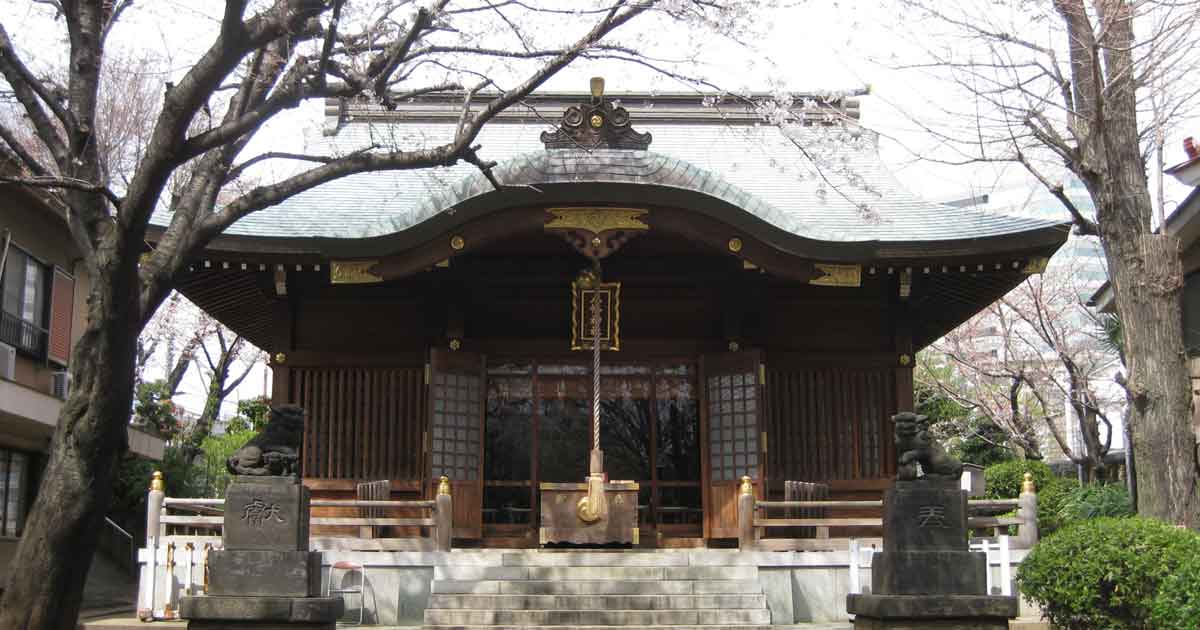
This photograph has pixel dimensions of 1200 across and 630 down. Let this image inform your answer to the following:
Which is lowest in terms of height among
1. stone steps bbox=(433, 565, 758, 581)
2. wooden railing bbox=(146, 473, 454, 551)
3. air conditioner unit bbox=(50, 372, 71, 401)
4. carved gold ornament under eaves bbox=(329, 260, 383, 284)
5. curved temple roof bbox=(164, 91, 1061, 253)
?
stone steps bbox=(433, 565, 758, 581)

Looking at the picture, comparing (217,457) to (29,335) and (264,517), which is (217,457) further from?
(264,517)

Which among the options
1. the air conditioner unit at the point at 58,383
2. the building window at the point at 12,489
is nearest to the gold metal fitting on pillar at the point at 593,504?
the air conditioner unit at the point at 58,383

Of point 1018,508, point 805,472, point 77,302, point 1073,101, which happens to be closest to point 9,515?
point 77,302

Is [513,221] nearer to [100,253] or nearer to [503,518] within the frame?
[503,518]

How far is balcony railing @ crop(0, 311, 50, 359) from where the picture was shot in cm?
1875

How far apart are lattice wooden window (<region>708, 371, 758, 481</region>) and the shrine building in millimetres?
25

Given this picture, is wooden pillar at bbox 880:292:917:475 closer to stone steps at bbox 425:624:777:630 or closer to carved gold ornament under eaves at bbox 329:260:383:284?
stone steps at bbox 425:624:777:630

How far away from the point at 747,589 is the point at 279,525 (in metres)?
5.00

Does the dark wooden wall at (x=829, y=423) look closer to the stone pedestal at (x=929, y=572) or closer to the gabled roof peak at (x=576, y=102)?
the stone pedestal at (x=929, y=572)

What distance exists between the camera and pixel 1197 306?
17.9m

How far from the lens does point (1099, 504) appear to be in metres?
17.5

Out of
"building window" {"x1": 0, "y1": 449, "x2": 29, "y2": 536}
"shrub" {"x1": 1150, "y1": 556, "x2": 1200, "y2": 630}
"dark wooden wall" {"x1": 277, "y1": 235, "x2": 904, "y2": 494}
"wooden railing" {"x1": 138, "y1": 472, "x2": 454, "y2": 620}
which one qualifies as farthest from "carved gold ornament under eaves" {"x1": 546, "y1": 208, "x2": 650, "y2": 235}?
"building window" {"x1": 0, "y1": 449, "x2": 29, "y2": 536}

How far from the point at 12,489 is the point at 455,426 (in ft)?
33.1

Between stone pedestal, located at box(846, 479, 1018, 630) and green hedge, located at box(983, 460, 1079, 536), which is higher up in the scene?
green hedge, located at box(983, 460, 1079, 536)
